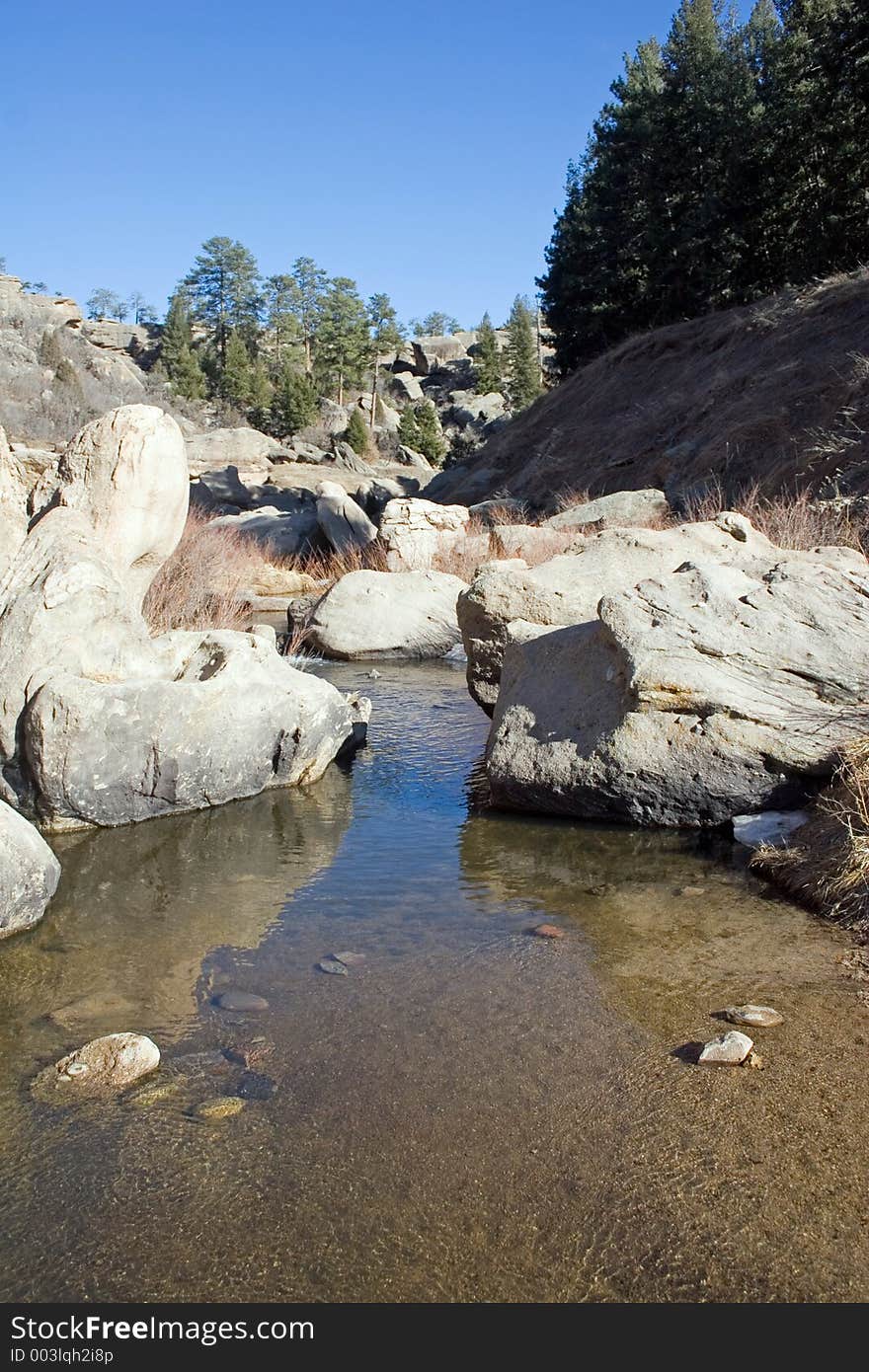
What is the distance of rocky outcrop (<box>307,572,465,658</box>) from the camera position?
1295cm

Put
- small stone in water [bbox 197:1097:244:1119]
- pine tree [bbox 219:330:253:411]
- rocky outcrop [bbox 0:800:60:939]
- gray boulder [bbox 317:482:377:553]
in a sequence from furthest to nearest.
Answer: pine tree [bbox 219:330:253:411] < gray boulder [bbox 317:482:377:553] < rocky outcrop [bbox 0:800:60:939] < small stone in water [bbox 197:1097:244:1119]

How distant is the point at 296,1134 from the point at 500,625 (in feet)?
17.0

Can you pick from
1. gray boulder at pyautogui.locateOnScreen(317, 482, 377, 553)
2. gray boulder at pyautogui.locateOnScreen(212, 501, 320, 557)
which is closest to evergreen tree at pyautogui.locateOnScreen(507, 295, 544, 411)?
gray boulder at pyautogui.locateOnScreen(212, 501, 320, 557)

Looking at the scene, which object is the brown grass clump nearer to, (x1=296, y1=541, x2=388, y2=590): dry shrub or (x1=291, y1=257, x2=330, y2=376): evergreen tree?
(x1=296, y1=541, x2=388, y2=590): dry shrub

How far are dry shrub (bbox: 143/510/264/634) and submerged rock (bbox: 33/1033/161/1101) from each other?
5911mm

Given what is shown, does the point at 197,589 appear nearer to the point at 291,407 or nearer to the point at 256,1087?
the point at 256,1087

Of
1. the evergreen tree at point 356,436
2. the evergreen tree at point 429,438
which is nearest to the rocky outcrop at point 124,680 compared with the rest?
the evergreen tree at point 356,436

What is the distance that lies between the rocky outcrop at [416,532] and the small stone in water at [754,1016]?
13.7m

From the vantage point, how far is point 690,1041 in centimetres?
393

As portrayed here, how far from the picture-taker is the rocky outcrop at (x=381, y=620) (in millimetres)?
12945

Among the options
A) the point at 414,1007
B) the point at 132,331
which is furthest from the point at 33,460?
the point at 132,331

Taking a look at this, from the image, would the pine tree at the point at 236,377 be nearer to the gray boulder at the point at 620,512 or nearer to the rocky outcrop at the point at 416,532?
the rocky outcrop at the point at 416,532

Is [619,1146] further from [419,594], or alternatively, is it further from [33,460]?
[419,594]

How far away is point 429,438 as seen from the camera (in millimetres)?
54406
